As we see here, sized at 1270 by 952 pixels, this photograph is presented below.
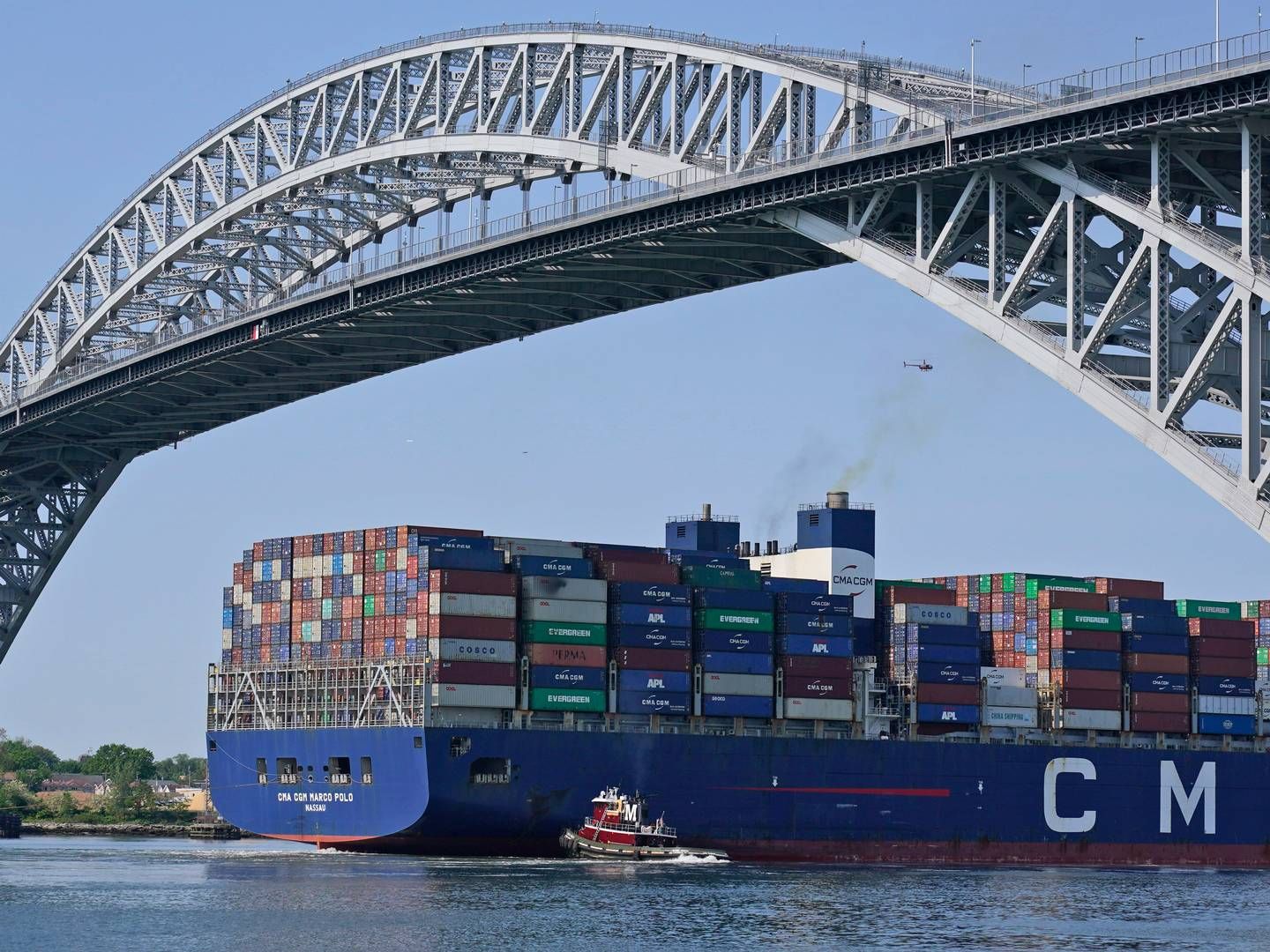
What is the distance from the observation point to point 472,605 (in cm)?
7256

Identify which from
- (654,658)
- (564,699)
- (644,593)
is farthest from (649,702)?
(644,593)

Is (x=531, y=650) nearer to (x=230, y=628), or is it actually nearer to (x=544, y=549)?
(x=544, y=549)

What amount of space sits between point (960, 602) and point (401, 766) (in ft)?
83.2

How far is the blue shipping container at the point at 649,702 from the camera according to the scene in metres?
74.9

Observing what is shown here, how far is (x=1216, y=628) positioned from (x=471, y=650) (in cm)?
3147

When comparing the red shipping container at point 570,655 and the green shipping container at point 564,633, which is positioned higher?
the green shipping container at point 564,633

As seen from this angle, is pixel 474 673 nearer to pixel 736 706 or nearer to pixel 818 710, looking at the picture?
pixel 736 706

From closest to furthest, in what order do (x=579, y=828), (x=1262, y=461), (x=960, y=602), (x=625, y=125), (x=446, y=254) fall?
(x=1262, y=461) → (x=625, y=125) → (x=446, y=254) → (x=579, y=828) → (x=960, y=602)

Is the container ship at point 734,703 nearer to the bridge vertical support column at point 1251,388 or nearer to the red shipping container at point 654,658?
the red shipping container at point 654,658

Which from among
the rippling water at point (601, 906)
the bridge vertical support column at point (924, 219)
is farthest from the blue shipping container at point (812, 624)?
the bridge vertical support column at point (924, 219)

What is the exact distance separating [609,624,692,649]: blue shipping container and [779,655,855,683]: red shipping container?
4540 mm

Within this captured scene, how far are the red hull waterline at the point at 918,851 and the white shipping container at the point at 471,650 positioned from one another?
5.98 meters

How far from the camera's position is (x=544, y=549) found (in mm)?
76875

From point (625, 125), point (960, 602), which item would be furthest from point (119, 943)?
point (960, 602)
